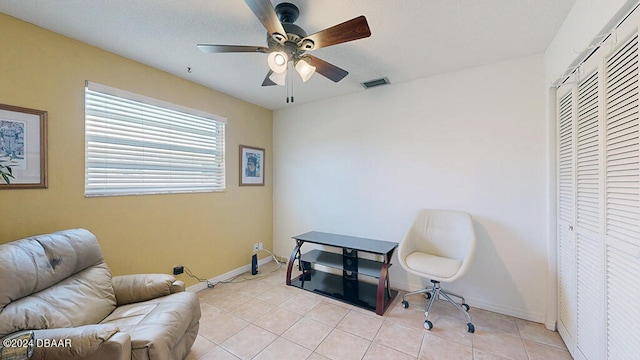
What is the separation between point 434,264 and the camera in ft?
7.41

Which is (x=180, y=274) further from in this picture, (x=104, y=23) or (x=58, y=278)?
(x=104, y=23)

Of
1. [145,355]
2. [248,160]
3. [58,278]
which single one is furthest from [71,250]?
[248,160]

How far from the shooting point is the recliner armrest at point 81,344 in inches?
44.4

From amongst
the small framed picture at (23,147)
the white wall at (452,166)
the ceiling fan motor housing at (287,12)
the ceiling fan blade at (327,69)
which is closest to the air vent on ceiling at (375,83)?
the white wall at (452,166)

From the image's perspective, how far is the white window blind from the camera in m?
2.14

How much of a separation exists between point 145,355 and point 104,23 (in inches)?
89.0

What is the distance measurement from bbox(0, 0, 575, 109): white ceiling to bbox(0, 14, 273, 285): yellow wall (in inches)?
6.2

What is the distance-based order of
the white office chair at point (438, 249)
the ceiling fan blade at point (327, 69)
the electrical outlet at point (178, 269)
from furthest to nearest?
the electrical outlet at point (178, 269) < the white office chair at point (438, 249) < the ceiling fan blade at point (327, 69)

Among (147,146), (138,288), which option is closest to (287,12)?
(147,146)

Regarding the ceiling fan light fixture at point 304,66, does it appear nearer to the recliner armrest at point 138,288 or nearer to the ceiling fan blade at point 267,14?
the ceiling fan blade at point 267,14

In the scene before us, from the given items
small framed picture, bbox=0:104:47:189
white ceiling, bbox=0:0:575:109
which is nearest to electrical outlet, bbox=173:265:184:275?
small framed picture, bbox=0:104:47:189

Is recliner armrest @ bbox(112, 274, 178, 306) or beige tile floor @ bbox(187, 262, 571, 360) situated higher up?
recliner armrest @ bbox(112, 274, 178, 306)

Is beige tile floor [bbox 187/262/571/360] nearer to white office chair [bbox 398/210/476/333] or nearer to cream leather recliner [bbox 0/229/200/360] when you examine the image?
white office chair [bbox 398/210/476/333]

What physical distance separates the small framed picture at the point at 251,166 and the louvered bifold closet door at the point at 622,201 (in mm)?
3439
